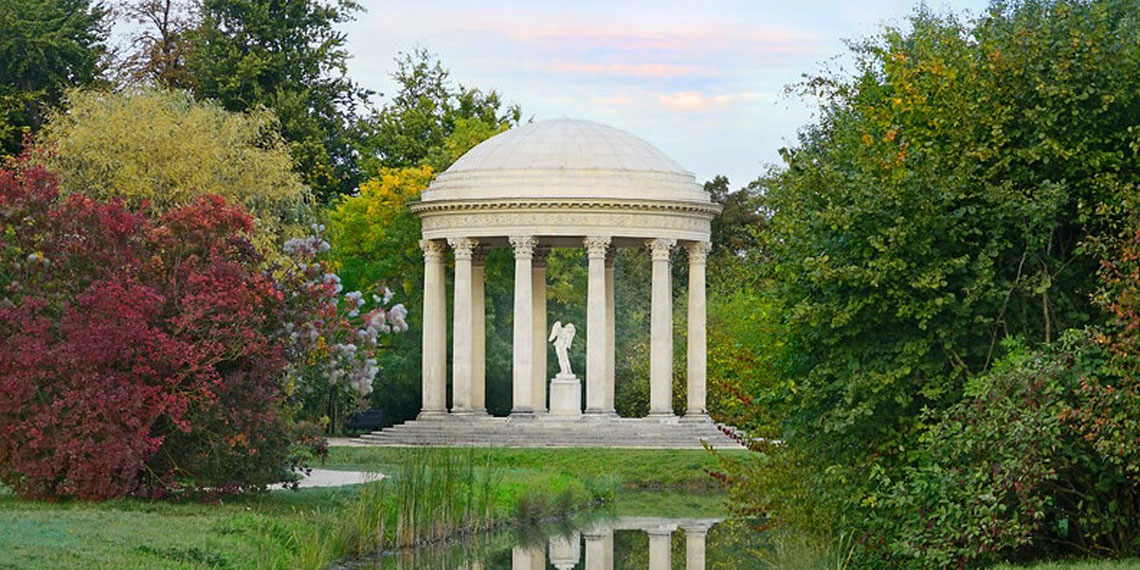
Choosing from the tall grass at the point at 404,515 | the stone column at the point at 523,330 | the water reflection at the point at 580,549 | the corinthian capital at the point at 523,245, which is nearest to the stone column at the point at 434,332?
the stone column at the point at 523,330

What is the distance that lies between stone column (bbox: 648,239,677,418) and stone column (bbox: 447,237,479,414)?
6.31m

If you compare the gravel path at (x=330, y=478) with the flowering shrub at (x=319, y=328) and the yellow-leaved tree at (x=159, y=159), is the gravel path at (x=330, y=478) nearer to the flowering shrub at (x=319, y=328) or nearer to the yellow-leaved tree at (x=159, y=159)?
the flowering shrub at (x=319, y=328)

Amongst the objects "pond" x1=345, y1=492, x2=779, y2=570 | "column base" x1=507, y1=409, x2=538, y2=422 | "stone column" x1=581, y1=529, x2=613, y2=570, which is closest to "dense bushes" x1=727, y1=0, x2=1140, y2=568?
"pond" x1=345, y1=492, x2=779, y2=570

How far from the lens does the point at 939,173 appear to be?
77.0 feet

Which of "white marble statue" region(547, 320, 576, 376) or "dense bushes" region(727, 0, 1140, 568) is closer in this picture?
"dense bushes" region(727, 0, 1140, 568)

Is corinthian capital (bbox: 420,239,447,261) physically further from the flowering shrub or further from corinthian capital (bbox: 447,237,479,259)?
the flowering shrub

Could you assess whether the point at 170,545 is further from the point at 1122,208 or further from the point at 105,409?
the point at 1122,208

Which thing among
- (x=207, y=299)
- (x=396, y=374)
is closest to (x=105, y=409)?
(x=207, y=299)

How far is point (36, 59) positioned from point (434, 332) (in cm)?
1929

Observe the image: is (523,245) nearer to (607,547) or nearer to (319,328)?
(607,547)

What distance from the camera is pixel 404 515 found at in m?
33.2

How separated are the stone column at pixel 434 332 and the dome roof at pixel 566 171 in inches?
87.8

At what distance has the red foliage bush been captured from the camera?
31.8 m

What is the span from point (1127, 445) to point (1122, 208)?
333 centimetres
